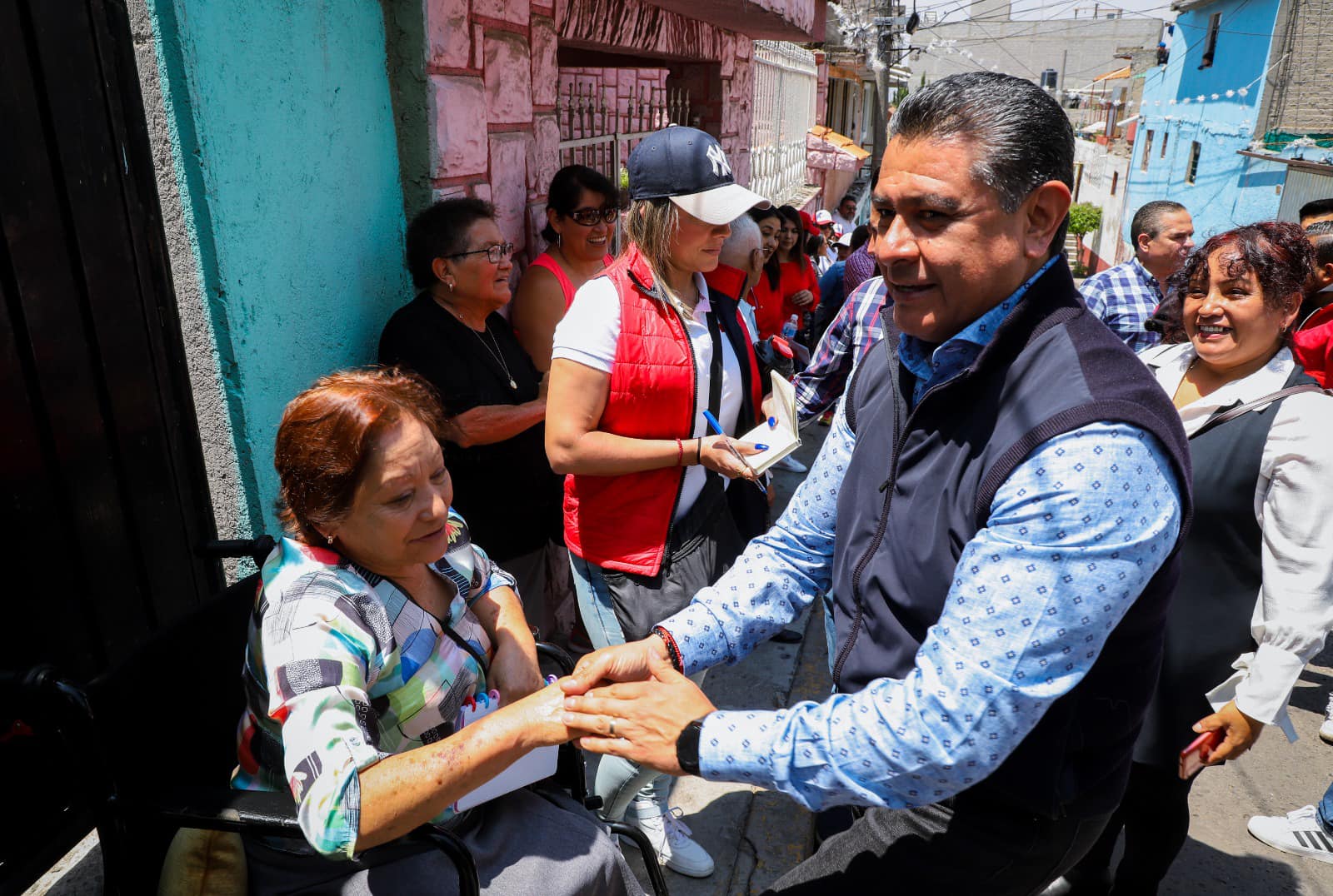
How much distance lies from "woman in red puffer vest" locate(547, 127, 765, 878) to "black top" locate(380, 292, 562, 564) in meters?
0.35

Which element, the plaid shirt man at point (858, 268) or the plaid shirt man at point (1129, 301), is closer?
the plaid shirt man at point (1129, 301)

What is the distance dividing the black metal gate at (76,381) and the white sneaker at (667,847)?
144 centimetres

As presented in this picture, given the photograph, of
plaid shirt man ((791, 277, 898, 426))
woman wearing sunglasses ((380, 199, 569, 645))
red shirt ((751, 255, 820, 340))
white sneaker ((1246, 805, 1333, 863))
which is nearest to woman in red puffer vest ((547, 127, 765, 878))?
woman wearing sunglasses ((380, 199, 569, 645))

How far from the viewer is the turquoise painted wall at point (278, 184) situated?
77.7 inches

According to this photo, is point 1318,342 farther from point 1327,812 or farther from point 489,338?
point 489,338

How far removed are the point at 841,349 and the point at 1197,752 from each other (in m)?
2.22

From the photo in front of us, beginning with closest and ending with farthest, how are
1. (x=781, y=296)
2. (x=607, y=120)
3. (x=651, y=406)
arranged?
(x=651, y=406), (x=607, y=120), (x=781, y=296)

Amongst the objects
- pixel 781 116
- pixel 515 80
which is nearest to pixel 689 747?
pixel 515 80

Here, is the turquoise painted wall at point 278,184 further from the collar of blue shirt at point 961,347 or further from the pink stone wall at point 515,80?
the collar of blue shirt at point 961,347

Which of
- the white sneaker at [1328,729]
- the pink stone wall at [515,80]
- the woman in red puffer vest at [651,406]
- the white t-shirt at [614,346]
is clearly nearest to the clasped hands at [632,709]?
the woman in red puffer vest at [651,406]

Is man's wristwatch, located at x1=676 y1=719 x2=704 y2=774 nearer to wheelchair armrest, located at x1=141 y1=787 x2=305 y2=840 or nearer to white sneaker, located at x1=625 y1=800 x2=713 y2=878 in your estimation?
wheelchair armrest, located at x1=141 y1=787 x2=305 y2=840

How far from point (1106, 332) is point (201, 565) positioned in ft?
7.06

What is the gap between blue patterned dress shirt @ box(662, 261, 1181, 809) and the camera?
112 cm

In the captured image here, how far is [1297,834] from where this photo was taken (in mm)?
2955
